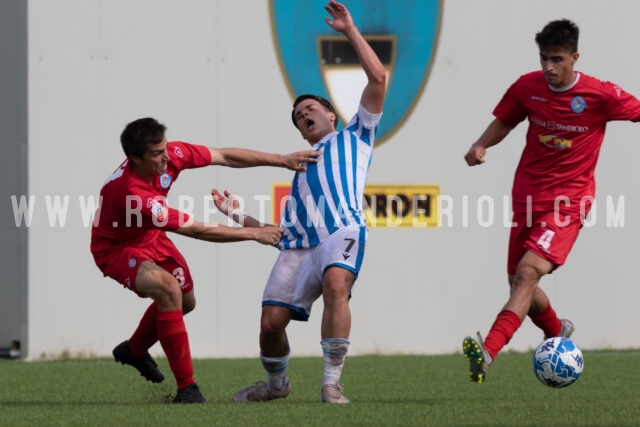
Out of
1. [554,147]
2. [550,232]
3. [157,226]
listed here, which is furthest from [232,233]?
[554,147]

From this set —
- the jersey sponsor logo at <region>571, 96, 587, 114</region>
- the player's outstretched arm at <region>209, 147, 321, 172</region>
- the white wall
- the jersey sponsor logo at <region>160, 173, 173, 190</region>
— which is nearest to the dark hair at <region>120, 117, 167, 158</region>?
the jersey sponsor logo at <region>160, 173, 173, 190</region>

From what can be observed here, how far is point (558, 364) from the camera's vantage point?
6.18m

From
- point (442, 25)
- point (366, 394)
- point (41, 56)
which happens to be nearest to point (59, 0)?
point (41, 56)

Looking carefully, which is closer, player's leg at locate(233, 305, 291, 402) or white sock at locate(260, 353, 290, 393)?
player's leg at locate(233, 305, 291, 402)

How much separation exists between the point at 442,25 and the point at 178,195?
2.72 meters

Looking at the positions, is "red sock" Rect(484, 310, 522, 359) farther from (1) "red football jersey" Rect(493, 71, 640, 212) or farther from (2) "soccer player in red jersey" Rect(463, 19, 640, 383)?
(1) "red football jersey" Rect(493, 71, 640, 212)

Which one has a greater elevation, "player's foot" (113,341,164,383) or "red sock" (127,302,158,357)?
"red sock" (127,302,158,357)

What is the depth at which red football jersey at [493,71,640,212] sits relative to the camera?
21.4 ft

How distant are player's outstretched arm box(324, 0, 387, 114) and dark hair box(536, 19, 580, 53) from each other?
2.86 feet

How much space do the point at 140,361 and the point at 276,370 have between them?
0.96 m

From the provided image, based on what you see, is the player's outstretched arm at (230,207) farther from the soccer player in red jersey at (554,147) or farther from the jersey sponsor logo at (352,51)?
the jersey sponsor logo at (352,51)

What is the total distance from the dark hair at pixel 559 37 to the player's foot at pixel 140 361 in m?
2.93

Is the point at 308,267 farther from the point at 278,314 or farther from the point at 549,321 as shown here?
the point at 549,321

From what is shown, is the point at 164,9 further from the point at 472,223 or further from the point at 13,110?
the point at 472,223
